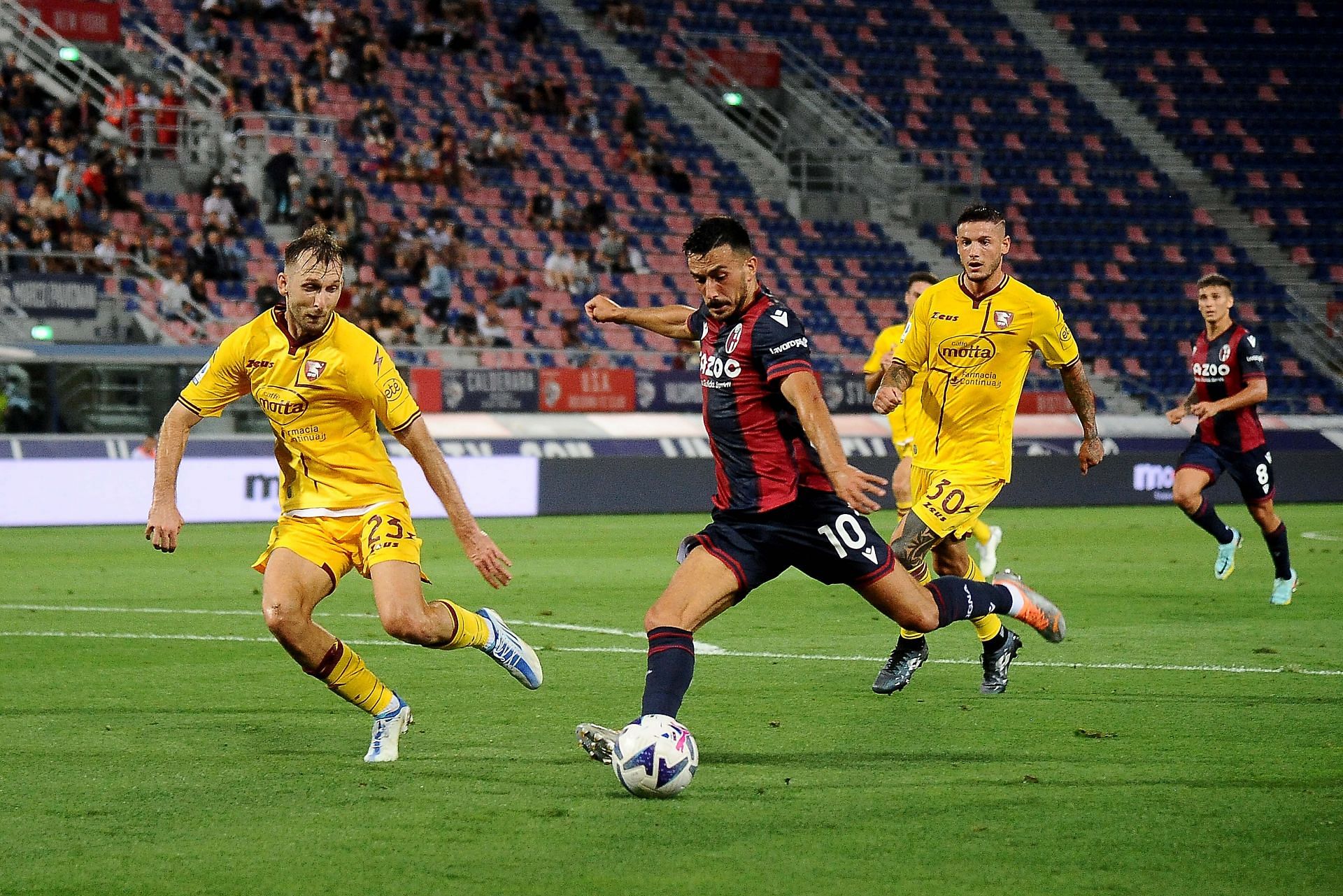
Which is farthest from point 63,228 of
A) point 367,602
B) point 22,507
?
point 367,602

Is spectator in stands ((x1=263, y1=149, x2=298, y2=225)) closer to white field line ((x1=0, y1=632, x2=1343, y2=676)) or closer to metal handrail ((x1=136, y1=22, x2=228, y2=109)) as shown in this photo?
metal handrail ((x1=136, y1=22, x2=228, y2=109))

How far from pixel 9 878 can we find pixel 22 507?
16.3m

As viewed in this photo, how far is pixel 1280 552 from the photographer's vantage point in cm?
1257

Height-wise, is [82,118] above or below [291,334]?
Answer: above

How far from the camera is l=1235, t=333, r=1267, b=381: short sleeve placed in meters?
12.7

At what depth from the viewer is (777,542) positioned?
6.36 metres

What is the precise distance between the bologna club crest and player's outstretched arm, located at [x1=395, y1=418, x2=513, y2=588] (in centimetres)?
109

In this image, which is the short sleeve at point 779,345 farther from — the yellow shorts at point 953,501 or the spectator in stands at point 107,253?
the spectator in stands at point 107,253

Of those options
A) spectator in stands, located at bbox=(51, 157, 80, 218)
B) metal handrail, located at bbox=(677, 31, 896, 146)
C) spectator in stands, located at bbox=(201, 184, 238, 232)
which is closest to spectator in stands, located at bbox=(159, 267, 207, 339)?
spectator in stands, located at bbox=(51, 157, 80, 218)

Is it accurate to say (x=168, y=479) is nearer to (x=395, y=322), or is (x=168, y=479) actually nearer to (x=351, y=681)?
(x=351, y=681)

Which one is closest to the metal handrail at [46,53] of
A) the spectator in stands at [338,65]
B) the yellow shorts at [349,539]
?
the spectator in stands at [338,65]

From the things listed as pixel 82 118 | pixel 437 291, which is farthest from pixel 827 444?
pixel 82 118

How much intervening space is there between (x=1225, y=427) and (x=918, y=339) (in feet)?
16.9

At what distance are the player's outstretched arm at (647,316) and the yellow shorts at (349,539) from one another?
1.15 m
